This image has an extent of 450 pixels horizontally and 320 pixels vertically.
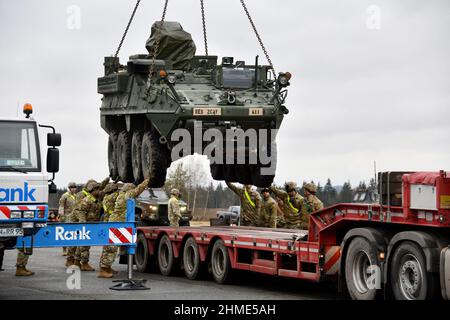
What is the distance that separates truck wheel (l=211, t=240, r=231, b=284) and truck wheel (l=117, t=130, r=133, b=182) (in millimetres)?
4920

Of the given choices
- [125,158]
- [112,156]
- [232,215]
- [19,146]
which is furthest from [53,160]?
[232,215]

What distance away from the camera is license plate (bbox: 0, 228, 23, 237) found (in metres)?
13.9

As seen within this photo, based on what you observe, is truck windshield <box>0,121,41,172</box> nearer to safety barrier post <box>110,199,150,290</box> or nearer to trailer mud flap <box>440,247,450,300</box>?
safety barrier post <box>110,199,150,290</box>

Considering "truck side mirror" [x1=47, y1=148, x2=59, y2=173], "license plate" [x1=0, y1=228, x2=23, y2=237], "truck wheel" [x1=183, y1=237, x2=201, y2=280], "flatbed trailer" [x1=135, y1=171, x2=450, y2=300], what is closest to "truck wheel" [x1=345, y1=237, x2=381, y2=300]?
"flatbed trailer" [x1=135, y1=171, x2=450, y2=300]

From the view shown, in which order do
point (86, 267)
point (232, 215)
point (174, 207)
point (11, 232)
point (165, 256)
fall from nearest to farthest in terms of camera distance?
point (11, 232)
point (165, 256)
point (86, 267)
point (174, 207)
point (232, 215)

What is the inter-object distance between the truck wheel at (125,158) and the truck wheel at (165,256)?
8.90 ft

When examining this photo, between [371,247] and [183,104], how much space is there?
8.08 meters

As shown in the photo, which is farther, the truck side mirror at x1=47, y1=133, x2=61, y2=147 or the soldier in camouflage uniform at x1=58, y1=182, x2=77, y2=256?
the soldier in camouflage uniform at x1=58, y1=182, x2=77, y2=256

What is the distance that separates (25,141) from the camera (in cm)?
1451

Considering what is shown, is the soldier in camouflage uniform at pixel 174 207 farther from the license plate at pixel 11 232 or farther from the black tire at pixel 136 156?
the license plate at pixel 11 232

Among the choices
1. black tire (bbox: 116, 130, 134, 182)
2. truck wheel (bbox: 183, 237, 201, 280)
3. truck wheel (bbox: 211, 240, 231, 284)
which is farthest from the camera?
black tire (bbox: 116, 130, 134, 182)

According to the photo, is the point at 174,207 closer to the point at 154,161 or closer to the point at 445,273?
the point at 154,161

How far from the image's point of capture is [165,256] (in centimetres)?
Result: 1962

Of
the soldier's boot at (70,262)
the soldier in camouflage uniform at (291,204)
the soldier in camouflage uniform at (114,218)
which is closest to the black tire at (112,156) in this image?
the soldier's boot at (70,262)
